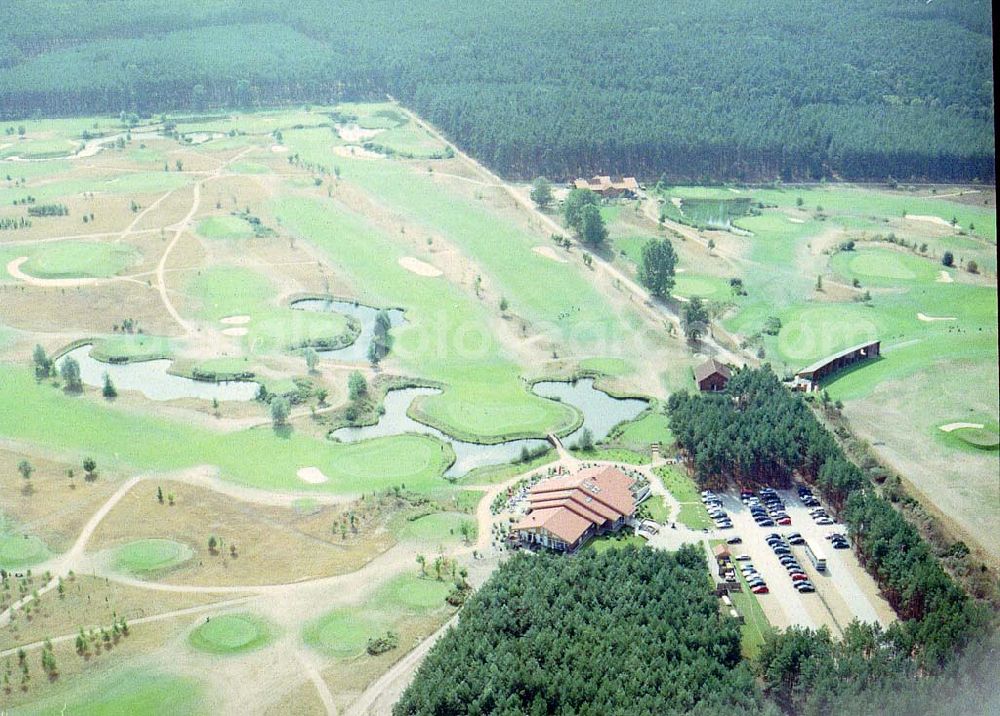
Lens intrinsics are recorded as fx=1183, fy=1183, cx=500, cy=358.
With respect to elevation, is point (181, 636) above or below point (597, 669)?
below

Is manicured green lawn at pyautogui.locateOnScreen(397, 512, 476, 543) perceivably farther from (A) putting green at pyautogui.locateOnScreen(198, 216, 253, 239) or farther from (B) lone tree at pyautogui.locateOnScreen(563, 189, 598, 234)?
(A) putting green at pyautogui.locateOnScreen(198, 216, 253, 239)

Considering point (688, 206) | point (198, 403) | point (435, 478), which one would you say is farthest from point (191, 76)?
point (435, 478)

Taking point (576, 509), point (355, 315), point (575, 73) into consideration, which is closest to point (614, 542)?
point (576, 509)

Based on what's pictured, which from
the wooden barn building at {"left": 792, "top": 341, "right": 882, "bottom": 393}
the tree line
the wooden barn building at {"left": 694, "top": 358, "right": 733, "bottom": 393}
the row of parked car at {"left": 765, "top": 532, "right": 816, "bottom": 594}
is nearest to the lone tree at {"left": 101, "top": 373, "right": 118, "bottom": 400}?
the tree line

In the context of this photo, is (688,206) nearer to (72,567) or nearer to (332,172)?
(332,172)

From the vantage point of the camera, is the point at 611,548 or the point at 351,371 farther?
the point at 351,371
